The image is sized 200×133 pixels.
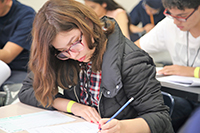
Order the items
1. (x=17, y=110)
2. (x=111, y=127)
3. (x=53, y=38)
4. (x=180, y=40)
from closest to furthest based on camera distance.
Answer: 1. (x=111, y=127)
2. (x=53, y=38)
3. (x=17, y=110)
4. (x=180, y=40)

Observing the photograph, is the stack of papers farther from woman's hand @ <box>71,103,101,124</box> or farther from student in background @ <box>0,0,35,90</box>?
student in background @ <box>0,0,35,90</box>

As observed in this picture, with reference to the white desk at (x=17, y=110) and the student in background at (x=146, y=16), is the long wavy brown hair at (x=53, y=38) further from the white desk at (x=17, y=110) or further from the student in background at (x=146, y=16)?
the student in background at (x=146, y=16)

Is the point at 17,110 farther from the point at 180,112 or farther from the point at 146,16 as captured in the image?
the point at 146,16

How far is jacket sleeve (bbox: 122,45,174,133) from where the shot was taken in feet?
3.42

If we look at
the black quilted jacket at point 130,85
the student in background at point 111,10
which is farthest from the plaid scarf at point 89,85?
the student in background at point 111,10

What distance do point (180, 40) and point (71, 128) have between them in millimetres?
1322

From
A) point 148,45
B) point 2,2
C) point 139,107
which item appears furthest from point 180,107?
point 2,2

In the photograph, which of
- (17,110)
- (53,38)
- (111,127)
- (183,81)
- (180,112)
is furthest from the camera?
(180,112)

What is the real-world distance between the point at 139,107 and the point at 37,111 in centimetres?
55

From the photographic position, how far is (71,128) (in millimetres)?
1016

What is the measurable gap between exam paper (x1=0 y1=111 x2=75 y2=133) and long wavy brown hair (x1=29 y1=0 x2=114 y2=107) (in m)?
0.09

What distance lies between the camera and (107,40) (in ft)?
3.88

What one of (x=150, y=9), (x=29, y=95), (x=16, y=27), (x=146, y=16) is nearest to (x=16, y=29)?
(x=16, y=27)

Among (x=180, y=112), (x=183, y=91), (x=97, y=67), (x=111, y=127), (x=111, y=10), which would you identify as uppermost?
(x=111, y=10)
